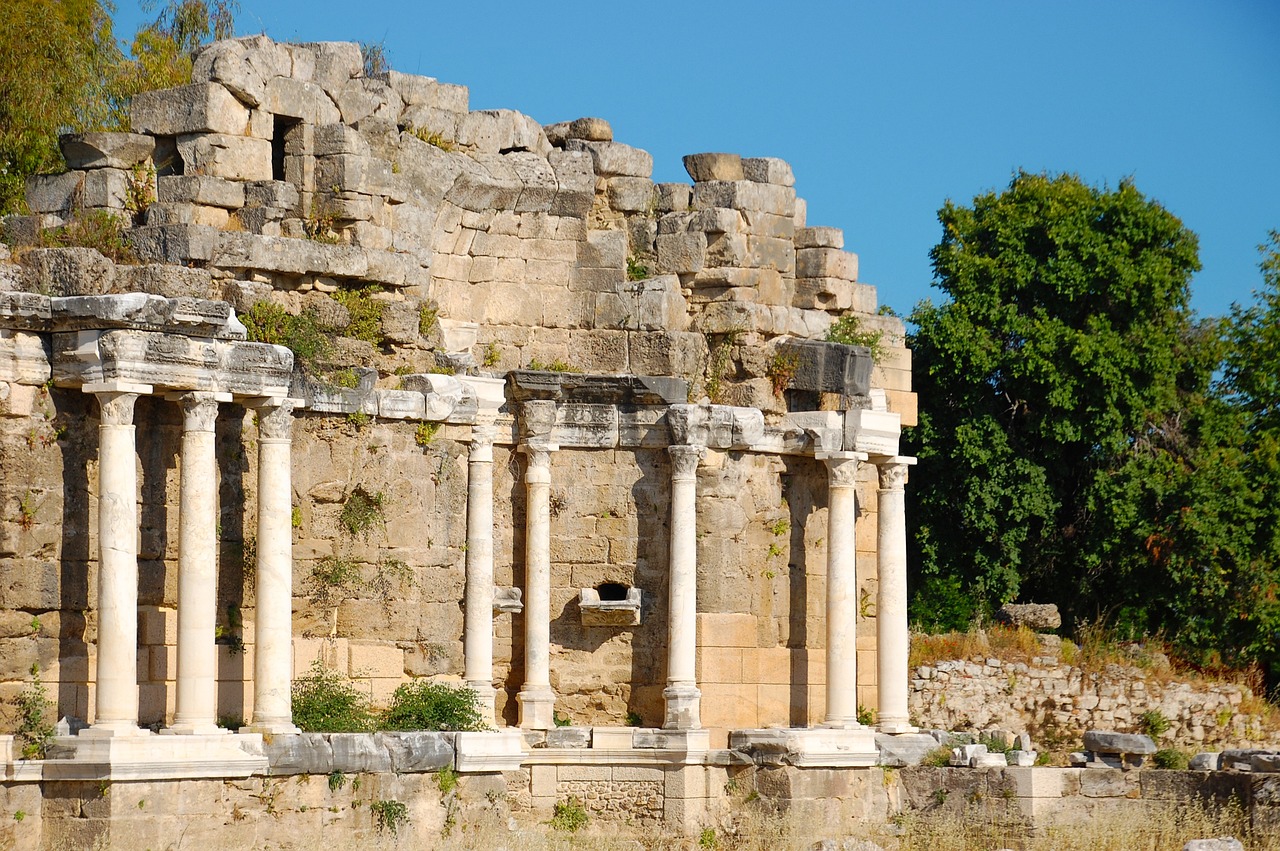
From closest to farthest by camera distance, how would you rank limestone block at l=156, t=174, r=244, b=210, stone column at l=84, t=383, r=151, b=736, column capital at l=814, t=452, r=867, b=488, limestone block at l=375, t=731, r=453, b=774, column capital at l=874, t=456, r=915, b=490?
stone column at l=84, t=383, r=151, b=736, limestone block at l=375, t=731, r=453, b=774, limestone block at l=156, t=174, r=244, b=210, column capital at l=814, t=452, r=867, b=488, column capital at l=874, t=456, r=915, b=490

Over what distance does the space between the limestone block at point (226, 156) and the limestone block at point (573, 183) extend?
4.02 m

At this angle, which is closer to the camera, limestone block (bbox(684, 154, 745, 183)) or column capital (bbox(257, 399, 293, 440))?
column capital (bbox(257, 399, 293, 440))

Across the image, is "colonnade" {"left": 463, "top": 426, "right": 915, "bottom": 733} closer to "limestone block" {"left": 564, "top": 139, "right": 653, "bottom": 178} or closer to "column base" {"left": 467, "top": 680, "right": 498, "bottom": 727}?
"column base" {"left": 467, "top": 680, "right": 498, "bottom": 727}

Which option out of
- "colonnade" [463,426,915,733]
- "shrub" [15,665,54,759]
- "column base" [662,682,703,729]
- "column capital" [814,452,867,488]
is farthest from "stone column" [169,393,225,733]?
"column capital" [814,452,867,488]

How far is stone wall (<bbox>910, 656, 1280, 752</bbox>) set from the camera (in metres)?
29.3

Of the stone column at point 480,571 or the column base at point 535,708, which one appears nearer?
the stone column at point 480,571

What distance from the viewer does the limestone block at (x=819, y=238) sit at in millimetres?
25766

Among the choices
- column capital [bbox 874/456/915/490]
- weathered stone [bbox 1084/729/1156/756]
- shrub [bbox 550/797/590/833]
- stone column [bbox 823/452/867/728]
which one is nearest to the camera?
shrub [bbox 550/797/590/833]

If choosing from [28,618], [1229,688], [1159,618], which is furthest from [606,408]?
[1159,618]

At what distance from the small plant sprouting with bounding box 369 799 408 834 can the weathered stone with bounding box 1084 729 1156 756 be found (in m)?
9.29

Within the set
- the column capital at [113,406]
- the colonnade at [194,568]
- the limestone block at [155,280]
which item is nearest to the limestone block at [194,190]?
the limestone block at [155,280]

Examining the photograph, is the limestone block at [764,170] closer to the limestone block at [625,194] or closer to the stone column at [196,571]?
the limestone block at [625,194]

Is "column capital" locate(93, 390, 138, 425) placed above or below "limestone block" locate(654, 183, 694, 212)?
below

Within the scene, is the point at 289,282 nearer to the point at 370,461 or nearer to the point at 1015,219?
the point at 370,461
